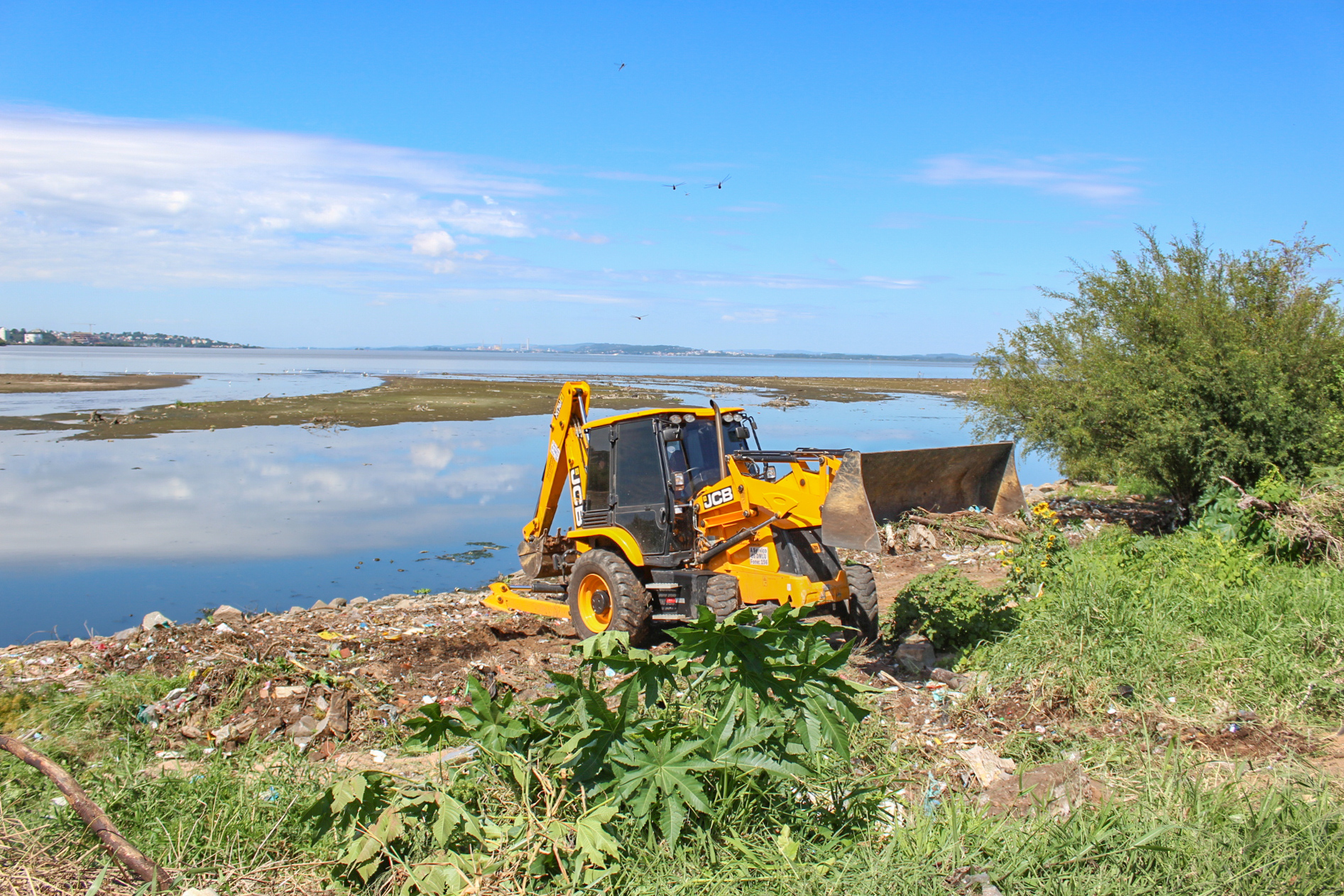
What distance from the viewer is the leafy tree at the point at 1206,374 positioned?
33.9ft

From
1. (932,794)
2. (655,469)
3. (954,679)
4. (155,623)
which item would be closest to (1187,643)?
(954,679)

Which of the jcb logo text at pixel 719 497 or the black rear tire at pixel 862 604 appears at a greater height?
the jcb logo text at pixel 719 497

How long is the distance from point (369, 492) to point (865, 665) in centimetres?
1315

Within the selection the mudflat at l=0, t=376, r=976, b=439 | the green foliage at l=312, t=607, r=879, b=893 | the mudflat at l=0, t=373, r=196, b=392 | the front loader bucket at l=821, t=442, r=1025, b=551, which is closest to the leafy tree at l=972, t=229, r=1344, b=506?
the front loader bucket at l=821, t=442, r=1025, b=551

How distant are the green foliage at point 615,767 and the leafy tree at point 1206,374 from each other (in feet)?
32.2

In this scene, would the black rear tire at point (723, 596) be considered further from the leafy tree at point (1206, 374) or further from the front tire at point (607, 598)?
the leafy tree at point (1206, 374)

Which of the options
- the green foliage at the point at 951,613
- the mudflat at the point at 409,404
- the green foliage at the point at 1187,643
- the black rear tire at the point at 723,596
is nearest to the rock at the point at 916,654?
the green foliage at the point at 951,613

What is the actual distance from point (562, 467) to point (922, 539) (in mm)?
6015

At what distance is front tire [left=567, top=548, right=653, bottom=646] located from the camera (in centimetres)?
758

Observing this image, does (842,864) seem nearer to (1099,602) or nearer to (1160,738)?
(1160,738)

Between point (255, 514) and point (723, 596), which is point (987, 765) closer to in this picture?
point (723, 596)

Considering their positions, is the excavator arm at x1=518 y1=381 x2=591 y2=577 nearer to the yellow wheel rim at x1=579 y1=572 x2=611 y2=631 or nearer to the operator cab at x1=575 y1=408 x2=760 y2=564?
the operator cab at x1=575 y1=408 x2=760 y2=564

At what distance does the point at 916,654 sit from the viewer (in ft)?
22.3

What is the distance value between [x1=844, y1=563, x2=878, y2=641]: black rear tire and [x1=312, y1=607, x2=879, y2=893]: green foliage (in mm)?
4028
